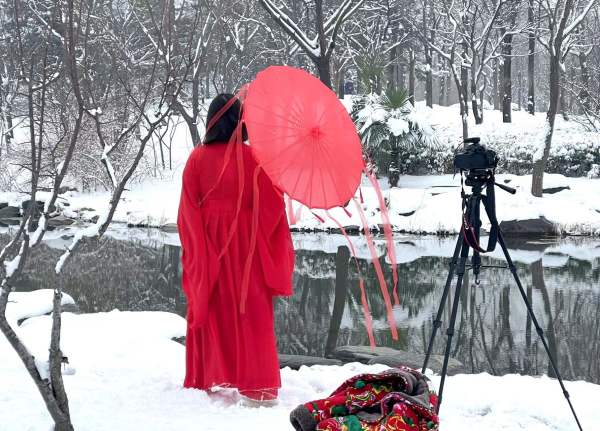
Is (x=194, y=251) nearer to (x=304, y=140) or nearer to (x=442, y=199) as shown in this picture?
(x=304, y=140)

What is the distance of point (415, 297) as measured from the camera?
9.14 meters

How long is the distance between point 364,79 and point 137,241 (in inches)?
329

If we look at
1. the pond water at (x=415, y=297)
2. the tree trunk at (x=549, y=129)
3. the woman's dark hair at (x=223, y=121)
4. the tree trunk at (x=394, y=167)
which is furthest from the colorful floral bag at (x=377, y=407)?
the tree trunk at (x=394, y=167)

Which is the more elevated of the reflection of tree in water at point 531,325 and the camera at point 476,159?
the camera at point 476,159

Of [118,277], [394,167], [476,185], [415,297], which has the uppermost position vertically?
[476,185]

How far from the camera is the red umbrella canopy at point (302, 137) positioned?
3.21 meters

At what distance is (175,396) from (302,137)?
1.56 metres

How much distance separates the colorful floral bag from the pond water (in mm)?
3482

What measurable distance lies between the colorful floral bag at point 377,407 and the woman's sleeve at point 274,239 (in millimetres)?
1283

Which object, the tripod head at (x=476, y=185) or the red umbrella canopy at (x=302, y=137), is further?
the tripod head at (x=476, y=185)

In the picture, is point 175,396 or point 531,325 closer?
point 175,396

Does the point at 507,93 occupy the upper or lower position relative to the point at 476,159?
upper

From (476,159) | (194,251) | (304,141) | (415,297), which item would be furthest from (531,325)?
(304,141)

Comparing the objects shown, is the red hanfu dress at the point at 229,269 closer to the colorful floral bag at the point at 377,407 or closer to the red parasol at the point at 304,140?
the red parasol at the point at 304,140
